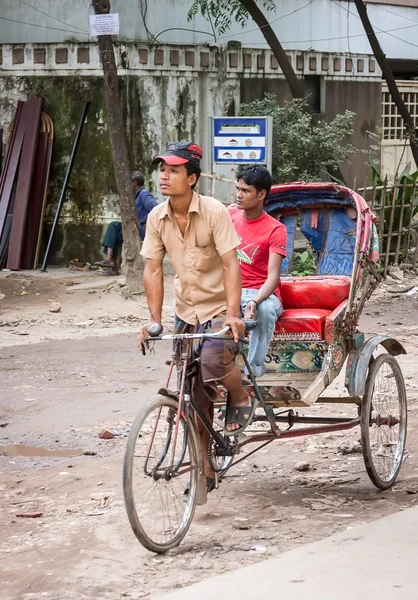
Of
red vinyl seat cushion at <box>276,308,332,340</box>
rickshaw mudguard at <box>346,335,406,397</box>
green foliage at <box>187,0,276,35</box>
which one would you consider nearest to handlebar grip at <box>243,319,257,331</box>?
red vinyl seat cushion at <box>276,308,332,340</box>

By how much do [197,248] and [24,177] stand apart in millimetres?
10857

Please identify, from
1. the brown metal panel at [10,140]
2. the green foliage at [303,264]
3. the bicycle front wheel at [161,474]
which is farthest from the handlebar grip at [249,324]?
the brown metal panel at [10,140]

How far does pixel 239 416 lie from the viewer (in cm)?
535

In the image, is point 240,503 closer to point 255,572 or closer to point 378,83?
point 255,572

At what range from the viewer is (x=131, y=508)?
461 cm

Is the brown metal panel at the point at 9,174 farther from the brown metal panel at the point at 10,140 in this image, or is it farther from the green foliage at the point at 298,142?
the green foliage at the point at 298,142

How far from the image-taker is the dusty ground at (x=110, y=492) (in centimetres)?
468

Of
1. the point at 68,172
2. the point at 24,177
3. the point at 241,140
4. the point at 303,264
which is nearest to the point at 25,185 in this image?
the point at 24,177

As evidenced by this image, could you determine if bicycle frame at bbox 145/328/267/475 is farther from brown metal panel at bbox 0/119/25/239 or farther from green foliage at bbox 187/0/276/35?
green foliage at bbox 187/0/276/35

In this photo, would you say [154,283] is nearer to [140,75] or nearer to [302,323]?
[302,323]

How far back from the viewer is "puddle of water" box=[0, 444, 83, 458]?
275 inches

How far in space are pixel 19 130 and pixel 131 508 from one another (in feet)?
39.4

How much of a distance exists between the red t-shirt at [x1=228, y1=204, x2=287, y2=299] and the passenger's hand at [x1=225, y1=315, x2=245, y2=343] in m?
0.98

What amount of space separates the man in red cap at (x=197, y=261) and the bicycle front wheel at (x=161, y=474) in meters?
0.18
